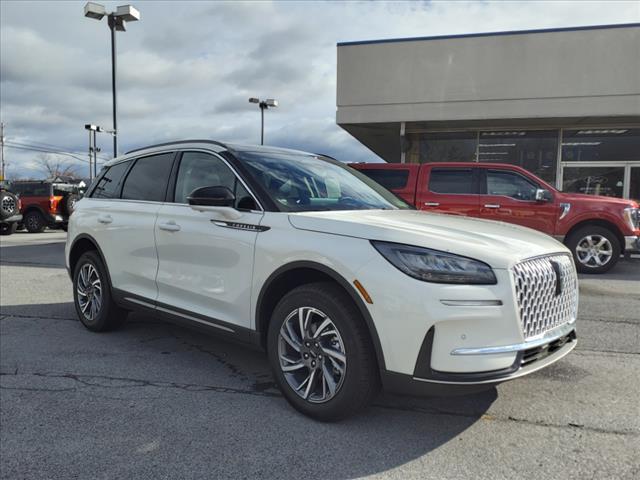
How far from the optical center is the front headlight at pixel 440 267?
2734 millimetres

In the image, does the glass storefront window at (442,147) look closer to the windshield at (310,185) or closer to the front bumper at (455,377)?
the windshield at (310,185)

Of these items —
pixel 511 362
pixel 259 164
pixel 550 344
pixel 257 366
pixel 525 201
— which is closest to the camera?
pixel 511 362

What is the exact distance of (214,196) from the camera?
3.56 meters

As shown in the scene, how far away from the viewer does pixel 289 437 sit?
3047 mm

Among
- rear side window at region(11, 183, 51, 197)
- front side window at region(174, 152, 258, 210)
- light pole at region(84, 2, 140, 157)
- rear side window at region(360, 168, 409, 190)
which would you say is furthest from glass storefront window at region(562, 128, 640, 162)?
rear side window at region(11, 183, 51, 197)

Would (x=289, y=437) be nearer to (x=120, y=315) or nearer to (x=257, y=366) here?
(x=257, y=366)

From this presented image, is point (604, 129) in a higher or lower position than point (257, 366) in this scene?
higher

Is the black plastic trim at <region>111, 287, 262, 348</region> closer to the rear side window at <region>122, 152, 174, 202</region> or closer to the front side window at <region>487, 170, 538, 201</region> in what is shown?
the rear side window at <region>122, 152, 174, 202</region>

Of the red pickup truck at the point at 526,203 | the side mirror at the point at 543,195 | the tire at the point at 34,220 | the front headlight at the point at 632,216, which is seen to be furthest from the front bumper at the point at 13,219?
the front headlight at the point at 632,216

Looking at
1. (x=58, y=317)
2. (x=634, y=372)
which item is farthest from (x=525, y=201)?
(x=58, y=317)

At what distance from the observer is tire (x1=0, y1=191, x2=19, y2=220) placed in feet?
59.3

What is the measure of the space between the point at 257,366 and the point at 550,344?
7.44 feet

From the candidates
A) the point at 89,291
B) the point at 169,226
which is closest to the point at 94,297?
the point at 89,291

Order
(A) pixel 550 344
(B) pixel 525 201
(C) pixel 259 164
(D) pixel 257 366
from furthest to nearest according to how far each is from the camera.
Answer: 1. (B) pixel 525 201
2. (D) pixel 257 366
3. (C) pixel 259 164
4. (A) pixel 550 344
